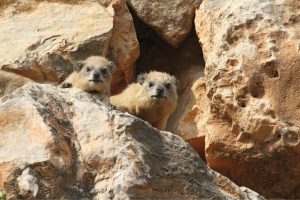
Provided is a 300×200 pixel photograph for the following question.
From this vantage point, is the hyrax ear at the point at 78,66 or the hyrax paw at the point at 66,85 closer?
the hyrax paw at the point at 66,85

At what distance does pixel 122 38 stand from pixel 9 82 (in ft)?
5.20

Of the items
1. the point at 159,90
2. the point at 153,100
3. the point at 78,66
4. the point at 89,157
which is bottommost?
the point at 153,100

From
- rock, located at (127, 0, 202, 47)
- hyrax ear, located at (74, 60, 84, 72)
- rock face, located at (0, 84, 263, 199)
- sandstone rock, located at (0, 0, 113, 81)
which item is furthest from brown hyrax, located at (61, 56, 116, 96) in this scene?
rock face, located at (0, 84, 263, 199)

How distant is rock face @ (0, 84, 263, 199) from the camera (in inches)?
215

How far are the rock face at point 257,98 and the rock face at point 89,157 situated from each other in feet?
4.65

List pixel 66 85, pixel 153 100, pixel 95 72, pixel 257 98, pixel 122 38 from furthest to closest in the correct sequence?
1. pixel 122 38
2. pixel 153 100
3. pixel 95 72
4. pixel 66 85
5. pixel 257 98

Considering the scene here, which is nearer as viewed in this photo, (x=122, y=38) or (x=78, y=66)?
(x=78, y=66)

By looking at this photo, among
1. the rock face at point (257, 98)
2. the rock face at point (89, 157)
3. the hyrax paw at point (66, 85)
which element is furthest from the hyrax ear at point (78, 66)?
the rock face at point (89, 157)

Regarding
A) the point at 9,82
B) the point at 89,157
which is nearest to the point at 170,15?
the point at 9,82

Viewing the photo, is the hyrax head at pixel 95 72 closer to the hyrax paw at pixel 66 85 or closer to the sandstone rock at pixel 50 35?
the hyrax paw at pixel 66 85

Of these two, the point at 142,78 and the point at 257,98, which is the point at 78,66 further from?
the point at 257,98

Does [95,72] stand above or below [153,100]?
above

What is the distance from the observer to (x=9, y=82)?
27.0 ft

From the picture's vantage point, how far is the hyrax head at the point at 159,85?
8680 millimetres
